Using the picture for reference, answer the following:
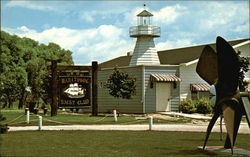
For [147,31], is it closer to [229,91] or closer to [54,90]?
[54,90]

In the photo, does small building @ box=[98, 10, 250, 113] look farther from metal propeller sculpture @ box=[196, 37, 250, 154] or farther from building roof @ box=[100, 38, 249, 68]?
metal propeller sculpture @ box=[196, 37, 250, 154]

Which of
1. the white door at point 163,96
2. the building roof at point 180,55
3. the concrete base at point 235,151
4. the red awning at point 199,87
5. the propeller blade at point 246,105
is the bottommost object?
the concrete base at point 235,151

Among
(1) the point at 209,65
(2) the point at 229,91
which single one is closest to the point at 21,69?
(1) the point at 209,65

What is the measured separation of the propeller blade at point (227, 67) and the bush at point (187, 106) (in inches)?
841

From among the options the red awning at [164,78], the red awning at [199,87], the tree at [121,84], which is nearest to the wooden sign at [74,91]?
the tree at [121,84]

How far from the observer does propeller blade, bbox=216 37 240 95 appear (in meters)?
13.2

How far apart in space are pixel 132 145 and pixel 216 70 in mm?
3597

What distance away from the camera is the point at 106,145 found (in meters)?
15.3

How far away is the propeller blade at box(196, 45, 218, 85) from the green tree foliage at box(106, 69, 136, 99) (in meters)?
18.2

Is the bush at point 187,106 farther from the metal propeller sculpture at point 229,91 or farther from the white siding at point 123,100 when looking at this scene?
the metal propeller sculpture at point 229,91

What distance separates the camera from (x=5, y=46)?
173ft

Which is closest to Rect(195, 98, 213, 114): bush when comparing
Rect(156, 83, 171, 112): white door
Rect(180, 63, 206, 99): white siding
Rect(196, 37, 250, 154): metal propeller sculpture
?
Rect(180, 63, 206, 99): white siding

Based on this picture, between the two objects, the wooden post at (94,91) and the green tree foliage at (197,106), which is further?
the green tree foliage at (197,106)

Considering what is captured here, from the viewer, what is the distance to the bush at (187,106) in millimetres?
34844
